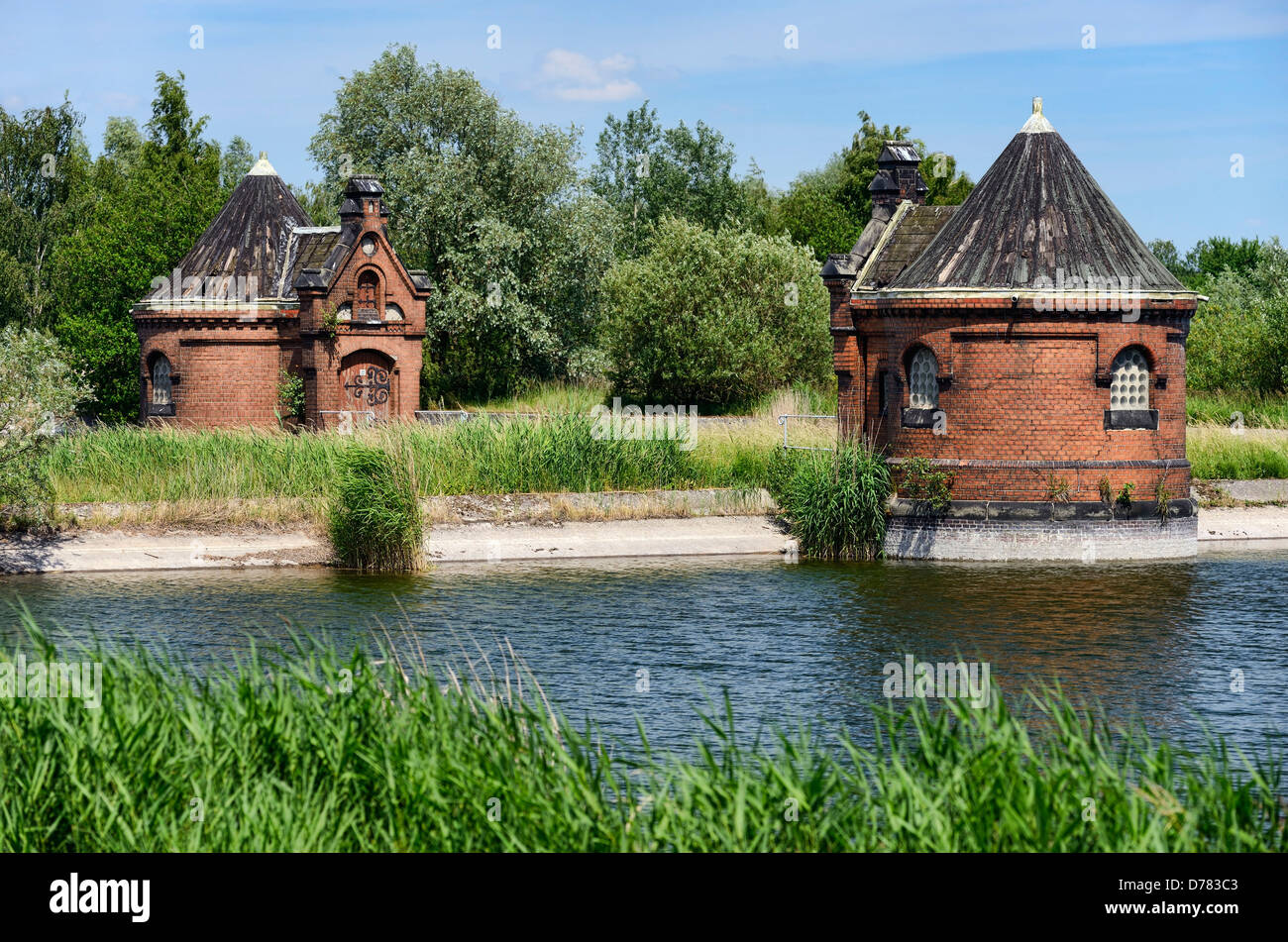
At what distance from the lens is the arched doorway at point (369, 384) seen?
120 ft

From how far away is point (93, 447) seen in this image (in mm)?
27703

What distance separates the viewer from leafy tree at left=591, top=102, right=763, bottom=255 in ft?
252

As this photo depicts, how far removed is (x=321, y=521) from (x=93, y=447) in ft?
16.6

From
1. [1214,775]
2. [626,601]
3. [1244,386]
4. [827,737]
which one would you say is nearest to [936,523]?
[626,601]

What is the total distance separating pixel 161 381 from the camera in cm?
3862

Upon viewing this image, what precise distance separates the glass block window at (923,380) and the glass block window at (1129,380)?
3.14m

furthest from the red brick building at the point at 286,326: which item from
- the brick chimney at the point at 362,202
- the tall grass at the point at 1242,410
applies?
the tall grass at the point at 1242,410

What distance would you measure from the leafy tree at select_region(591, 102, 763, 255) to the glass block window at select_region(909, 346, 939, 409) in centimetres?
4614


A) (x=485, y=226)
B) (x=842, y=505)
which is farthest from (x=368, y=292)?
(x=842, y=505)

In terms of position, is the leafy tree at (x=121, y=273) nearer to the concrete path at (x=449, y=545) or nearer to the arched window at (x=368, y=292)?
the arched window at (x=368, y=292)

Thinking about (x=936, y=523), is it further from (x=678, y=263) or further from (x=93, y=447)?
(x=678, y=263)

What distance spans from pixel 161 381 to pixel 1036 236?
23.2 meters

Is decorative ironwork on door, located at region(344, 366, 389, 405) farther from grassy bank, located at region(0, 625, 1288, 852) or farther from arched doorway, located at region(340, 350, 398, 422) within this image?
grassy bank, located at region(0, 625, 1288, 852)

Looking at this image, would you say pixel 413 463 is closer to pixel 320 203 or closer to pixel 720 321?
pixel 720 321
